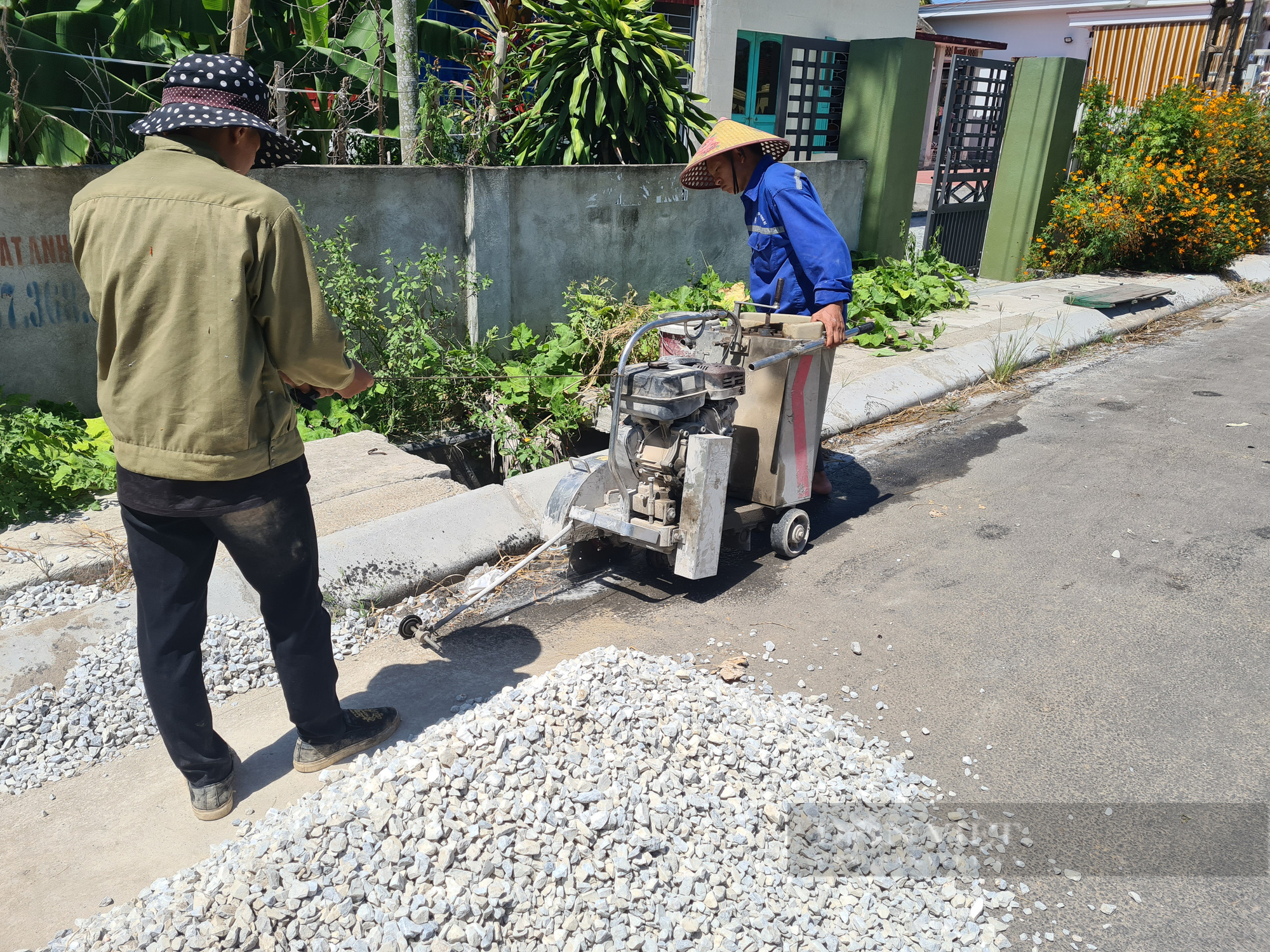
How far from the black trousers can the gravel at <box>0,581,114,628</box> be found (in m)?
1.24

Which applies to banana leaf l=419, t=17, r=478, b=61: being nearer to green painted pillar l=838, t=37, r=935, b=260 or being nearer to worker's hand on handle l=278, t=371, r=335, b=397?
green painted pillar l=838, t=37, r=935, b=260

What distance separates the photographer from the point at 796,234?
15.0ft

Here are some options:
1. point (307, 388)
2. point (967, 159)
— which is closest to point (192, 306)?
point (307, 388)

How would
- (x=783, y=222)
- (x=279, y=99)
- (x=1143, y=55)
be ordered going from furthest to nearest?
(x=1143, y=55), (x=279, y=99), (x=783, y=222)

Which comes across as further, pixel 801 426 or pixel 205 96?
pixel 801 426

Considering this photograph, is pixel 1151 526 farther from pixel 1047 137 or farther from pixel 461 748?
pixel 1047 137

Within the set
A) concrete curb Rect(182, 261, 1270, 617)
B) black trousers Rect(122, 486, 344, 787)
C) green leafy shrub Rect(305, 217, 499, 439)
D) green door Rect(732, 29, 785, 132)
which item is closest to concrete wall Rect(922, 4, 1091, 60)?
green door Rect(732, 29, 785, 132)

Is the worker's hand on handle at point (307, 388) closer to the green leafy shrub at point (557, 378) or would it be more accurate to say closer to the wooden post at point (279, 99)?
the green leafy shrub at point (557, 378)

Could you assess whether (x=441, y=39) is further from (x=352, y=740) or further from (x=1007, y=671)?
(x=1007, y=671)

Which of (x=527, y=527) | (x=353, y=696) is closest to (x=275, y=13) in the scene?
(x=527, y=527)

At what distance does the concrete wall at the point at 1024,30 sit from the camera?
24938 millimetres

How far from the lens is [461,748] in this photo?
9.23ft

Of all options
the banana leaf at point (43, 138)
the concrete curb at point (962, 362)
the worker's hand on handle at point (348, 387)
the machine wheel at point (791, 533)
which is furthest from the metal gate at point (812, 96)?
the worker's hand on handle at point (348, 387)

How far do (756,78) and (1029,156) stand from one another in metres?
4.81
